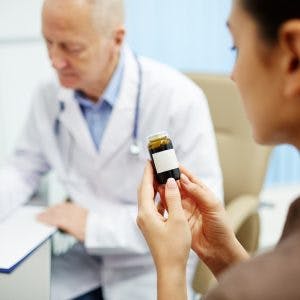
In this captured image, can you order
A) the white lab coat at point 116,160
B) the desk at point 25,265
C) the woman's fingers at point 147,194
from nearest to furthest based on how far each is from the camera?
1. the woman's fingers at point 147,194
2. the desk at point 25,265
3. the white lab coat at point 116,160

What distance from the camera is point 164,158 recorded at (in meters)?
0.98

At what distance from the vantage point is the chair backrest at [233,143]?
5.29ft

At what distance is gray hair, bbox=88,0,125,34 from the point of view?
1.31 metres

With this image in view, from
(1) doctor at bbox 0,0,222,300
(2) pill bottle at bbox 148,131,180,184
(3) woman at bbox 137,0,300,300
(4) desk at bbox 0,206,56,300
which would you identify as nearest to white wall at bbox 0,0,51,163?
(1) doctor at bbox 0,0,222,300

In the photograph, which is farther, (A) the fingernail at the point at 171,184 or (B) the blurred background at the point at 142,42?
(B) the blurred background at the point at 142,42

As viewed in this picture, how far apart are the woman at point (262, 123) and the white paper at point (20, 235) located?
335 millimetres

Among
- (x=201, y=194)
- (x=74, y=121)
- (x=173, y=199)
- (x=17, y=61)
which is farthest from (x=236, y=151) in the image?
(x=17, y=61)

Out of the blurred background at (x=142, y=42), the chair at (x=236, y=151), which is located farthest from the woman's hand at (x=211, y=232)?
the blurred background at (x=142, y=42)

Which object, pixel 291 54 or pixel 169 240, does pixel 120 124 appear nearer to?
pixel 169 240

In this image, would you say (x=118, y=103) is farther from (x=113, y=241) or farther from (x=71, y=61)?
(x=113, y=241)

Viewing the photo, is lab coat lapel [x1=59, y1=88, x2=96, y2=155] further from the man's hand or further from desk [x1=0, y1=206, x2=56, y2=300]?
desk [x1=0, y1=206, x2=56, y2=300]

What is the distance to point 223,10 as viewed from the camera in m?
2.38

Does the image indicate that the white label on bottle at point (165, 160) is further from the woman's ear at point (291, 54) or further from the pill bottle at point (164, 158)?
the woman's ear at point (291, 54)

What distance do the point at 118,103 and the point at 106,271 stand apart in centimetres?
46
